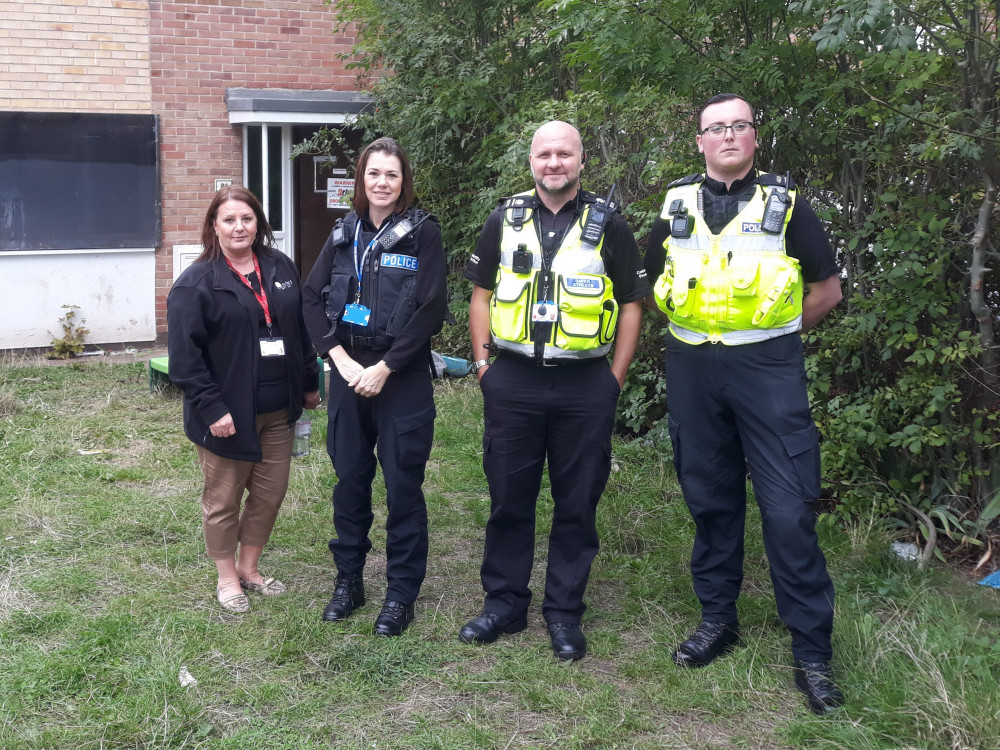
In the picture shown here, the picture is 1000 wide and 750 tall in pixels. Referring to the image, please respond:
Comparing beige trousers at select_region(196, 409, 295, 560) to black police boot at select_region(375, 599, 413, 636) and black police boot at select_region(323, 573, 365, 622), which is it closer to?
black police boot at select_region(323, 573, 365, 622)

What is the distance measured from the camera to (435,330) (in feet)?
13.9

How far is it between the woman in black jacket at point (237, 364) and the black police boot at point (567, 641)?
1.38 metres

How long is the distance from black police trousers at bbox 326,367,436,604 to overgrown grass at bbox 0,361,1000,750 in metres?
0.29

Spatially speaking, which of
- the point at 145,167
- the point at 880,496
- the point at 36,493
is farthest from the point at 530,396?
the point at 145,167

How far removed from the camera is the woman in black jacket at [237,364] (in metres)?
4.23

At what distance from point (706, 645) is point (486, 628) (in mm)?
876

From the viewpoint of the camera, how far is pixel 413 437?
4.24m

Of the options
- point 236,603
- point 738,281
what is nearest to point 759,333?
point 738,281

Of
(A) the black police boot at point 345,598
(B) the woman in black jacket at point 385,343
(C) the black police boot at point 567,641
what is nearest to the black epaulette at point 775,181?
(B) the woman in black jacket at point 385,343

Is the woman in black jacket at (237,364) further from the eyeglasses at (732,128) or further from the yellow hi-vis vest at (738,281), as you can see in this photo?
the eyeglasses at (732,128)

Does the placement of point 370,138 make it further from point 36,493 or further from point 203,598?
point 203,598

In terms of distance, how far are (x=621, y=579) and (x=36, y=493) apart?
3439mm

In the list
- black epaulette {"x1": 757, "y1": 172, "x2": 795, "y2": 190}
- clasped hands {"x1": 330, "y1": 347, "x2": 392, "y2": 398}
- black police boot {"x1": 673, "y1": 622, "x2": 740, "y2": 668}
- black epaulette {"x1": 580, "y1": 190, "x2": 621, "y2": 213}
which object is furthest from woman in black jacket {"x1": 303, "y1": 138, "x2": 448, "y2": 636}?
black epaulette {"x1": 757, "y1": 172, "x2": 795, "y2": 190}

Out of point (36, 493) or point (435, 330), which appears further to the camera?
point (36, 493)
